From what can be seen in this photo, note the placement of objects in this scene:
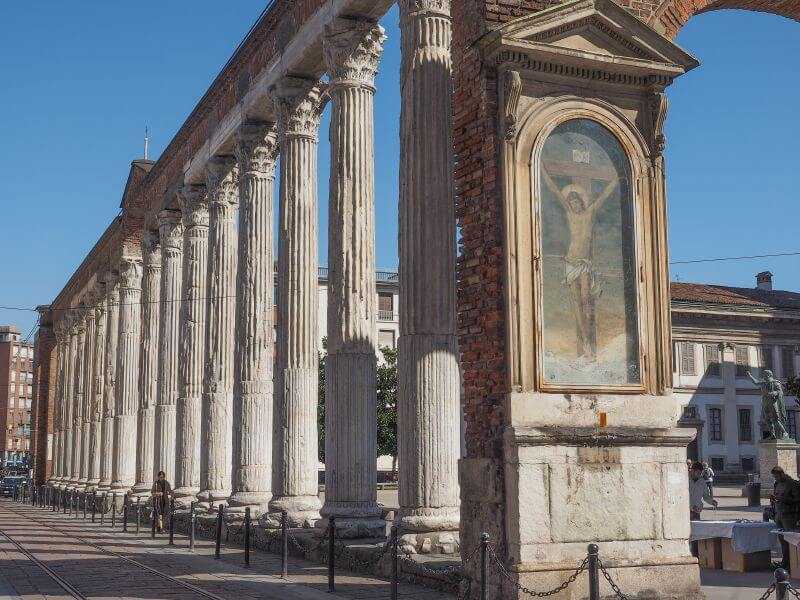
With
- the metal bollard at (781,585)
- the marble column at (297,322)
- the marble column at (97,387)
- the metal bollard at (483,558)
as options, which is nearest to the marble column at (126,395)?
the marble column at (97,387)

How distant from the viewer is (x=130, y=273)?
32.7 meters

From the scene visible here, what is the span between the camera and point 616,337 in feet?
31.6

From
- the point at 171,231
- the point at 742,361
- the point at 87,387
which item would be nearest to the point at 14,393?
the point at 87,387

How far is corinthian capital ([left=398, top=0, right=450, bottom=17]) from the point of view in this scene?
12156 mm

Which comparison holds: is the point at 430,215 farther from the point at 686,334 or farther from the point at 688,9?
the point at 686,334

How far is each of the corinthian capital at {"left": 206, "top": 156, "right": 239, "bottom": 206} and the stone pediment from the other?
13737 mm

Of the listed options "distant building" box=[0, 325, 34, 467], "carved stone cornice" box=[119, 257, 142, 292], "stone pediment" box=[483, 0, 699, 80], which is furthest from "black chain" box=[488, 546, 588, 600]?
"distant building" box=[0, 325, 34, 467]

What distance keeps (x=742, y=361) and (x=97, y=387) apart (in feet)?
114

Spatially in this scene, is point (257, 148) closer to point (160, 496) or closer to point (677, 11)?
point (160, 496)

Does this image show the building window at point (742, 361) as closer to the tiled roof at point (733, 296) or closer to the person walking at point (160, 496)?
the tiled roof at point (733, 296)

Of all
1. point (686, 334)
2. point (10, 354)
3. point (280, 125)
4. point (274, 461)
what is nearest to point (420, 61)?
point (280, 125)

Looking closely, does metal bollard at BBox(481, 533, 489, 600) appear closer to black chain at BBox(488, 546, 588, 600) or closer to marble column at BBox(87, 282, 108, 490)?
black chain at BBox(488, 546, 588, 600)

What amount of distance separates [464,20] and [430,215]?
2.36 metres

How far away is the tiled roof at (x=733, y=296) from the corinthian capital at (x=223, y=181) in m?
34.7
